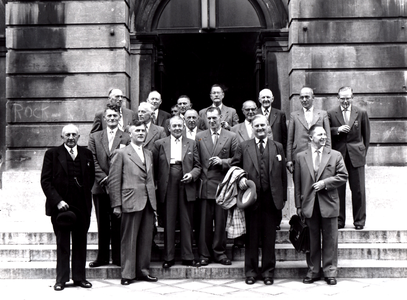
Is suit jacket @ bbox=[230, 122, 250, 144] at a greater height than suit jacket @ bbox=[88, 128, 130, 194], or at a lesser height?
greater

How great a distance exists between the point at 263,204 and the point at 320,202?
0.74 metres

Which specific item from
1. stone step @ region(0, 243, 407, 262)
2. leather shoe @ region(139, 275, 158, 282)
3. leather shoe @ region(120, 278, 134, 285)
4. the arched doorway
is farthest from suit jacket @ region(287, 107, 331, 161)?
leather shoe @ region(120, 278, 134, 285)

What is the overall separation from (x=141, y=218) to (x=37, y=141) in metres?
4.51

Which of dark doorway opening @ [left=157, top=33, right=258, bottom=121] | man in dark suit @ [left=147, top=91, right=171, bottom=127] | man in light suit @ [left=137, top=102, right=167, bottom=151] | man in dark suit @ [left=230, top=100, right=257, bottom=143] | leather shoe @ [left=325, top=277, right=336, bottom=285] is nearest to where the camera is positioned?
leather shoe @ [left=325, top=277, right=336, bottom=285]

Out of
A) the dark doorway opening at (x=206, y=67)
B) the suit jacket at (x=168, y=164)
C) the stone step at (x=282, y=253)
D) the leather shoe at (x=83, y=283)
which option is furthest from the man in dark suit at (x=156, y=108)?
the dark doorway opening at (x=206, y=67)

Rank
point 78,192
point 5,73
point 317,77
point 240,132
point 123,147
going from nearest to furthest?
point 78,192 < point 123,147 < point 240,132 < point 317,77 < point 5,73

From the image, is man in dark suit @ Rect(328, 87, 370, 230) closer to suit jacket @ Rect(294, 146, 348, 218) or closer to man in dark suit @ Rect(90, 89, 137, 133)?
suit jacket @ Rect(294, 146, 348, 218)

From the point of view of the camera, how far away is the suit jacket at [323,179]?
6.90m

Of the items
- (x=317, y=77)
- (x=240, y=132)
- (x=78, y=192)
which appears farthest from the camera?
(x=317, y=77)

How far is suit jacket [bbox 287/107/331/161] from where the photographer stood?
27.3 feet

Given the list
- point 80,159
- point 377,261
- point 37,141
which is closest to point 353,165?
point 377,261

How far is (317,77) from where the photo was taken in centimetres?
1052

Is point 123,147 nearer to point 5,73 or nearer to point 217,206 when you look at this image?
point 217,206

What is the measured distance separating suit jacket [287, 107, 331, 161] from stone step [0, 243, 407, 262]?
1503 millimetres
